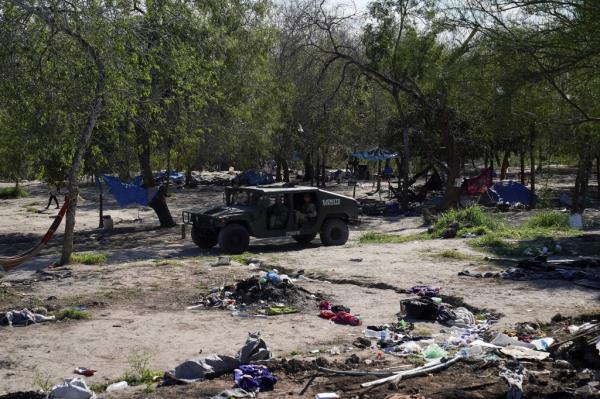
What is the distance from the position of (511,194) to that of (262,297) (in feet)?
69.8

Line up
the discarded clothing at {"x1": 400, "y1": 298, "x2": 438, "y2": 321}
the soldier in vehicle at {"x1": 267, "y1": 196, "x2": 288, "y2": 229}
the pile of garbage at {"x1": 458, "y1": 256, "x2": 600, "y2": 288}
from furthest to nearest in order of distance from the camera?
1. the soldier in vehicle at {"x1": 267, "y1": 196, "x2": 288, "y2": 229}
2. the pile of garbage at {"x1": 458, "y1": 256, "x2": 600, "y2": 288}
3. the discarded clothing at {"x1": 400, "y1": 298, "x2": 438, "y2": 321}

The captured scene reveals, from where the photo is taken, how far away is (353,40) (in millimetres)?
30484

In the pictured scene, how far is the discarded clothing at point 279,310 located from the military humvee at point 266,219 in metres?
7.42

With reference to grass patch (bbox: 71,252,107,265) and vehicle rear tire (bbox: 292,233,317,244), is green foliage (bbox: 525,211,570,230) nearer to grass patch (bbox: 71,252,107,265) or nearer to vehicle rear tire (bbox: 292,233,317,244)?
vehicle rear tire (bbox: 292,233,317,244)

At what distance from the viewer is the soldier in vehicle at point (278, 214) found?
1859 centimetres

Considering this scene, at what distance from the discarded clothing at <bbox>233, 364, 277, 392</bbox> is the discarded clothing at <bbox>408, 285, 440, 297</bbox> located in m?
4.60

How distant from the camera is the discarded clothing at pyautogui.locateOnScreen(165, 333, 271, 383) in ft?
24.1

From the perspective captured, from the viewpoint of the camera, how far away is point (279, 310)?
10617mm

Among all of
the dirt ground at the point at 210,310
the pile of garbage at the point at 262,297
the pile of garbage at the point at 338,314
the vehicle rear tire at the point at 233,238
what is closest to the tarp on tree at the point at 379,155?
the dirt ground at the point at 210,310

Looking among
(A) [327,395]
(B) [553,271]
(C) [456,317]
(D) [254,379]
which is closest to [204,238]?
(B) [553,271]

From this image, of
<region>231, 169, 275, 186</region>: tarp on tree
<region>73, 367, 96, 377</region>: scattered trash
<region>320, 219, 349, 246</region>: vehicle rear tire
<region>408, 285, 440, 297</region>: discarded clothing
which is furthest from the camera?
<region>231, 169, 275, 186</region>: tarp on tree

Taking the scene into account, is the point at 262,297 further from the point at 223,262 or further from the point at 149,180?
the point at 149,180

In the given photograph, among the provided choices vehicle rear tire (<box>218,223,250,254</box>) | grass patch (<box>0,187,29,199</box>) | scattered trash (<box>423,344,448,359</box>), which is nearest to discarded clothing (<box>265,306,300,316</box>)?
scattered trash (<box>423,344,448,359</box>)

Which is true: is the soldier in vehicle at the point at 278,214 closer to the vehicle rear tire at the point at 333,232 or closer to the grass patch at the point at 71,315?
the vehicle rear tire at the point at 333,232
